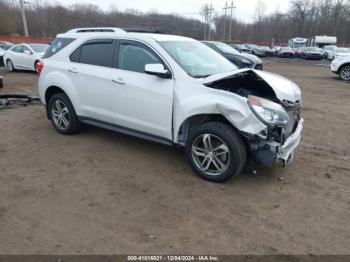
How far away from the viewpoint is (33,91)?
1102 cm

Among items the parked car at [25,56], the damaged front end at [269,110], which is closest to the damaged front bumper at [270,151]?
the damaged front end at [269,110]

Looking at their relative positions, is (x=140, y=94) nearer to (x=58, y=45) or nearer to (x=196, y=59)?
(x=196, y=59)

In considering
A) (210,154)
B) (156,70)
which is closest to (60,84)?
(156,70)

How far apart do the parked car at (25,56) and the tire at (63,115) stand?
35.0 ft

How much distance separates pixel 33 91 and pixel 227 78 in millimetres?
8569

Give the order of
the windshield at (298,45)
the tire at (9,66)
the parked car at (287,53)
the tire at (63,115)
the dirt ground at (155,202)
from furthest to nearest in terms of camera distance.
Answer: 1. the windshield at (298,45)
2. the parked car at (287,53)
3. the tire at (9,66)
4. the tire at (63,115)
5. the dirt ground at (155,202)

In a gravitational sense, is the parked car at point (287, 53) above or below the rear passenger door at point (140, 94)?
below

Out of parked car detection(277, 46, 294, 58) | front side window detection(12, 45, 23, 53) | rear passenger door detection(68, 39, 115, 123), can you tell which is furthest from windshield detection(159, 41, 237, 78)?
parked car detection(277, 46, 294, 58)

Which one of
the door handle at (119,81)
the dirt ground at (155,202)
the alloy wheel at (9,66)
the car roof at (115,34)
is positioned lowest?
the dirt ground at (155,202)

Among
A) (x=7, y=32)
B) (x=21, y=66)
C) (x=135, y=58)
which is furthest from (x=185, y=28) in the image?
(x=135, y=58)

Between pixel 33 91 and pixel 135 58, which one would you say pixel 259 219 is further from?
pixel 33 91

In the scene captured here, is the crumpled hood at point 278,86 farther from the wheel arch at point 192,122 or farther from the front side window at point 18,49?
the front side window at point 18,49

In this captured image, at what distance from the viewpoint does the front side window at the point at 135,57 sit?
4714 mm

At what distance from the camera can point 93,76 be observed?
5.27 m
